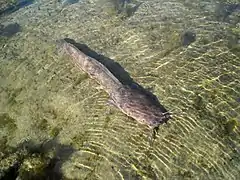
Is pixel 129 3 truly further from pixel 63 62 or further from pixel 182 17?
pixel 63 62

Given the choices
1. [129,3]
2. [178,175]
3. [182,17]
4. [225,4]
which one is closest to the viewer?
[178,175]

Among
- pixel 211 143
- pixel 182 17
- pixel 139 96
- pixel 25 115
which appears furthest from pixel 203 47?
pixel 25 115

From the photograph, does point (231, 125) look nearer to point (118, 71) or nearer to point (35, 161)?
point (118, 71)

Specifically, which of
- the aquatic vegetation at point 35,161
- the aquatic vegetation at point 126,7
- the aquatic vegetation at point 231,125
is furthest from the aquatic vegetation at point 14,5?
the aquatic vegetation at point 231,125

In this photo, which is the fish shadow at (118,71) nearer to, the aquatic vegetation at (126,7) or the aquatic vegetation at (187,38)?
the aquatic vegetation at (187,38)

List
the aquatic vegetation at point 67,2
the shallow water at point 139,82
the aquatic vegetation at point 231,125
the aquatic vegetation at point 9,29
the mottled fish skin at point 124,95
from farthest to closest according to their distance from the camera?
the aquatic vegetation at point 67,2, the aquatic vegetation at point 9,29, the mottled fish skin at point 124,95, the aquatic vegetation at point 231,125, the shallow water at point 139,82

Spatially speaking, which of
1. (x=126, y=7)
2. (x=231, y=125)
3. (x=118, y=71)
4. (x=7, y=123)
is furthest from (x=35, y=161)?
(x=126, y=7)
